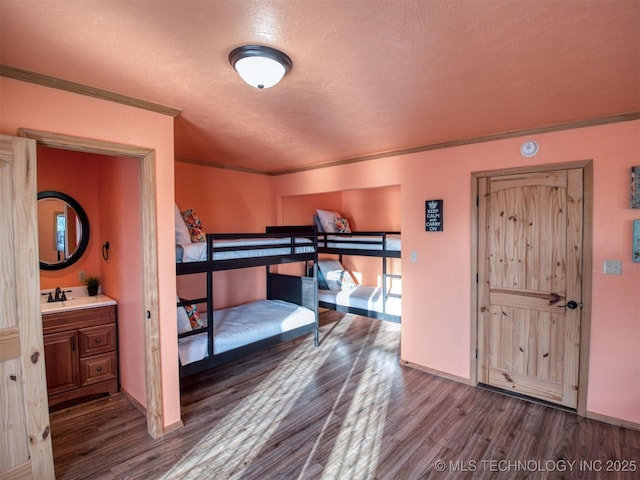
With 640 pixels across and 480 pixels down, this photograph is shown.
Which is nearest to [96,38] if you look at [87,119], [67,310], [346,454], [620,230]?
[87,119]

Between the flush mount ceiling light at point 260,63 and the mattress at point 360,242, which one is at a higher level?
the flush mount ceiling light at point 260,63

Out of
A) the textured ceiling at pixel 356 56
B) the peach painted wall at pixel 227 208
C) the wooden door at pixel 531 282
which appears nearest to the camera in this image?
the textured ceiling at pixel 356 56

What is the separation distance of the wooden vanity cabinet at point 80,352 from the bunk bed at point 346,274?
288 centimetres

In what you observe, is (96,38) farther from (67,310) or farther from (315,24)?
(67,310)

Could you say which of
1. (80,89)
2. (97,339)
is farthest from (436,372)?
(80,89)

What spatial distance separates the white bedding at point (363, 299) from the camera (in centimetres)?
438

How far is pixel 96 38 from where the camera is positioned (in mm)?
1472

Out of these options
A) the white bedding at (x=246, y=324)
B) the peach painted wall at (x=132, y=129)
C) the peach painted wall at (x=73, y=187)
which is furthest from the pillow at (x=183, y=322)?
the peach painted wall at (x=73, y=187)

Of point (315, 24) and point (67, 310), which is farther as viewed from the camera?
point (67, 310)

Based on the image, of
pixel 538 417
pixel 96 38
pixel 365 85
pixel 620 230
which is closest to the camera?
pixel 96 38

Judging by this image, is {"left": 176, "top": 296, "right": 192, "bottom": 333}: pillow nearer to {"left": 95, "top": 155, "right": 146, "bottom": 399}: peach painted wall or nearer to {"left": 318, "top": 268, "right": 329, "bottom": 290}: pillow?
{"left": 95, "top": 155, "right": 146, "bottom": 399}: peach painted wall

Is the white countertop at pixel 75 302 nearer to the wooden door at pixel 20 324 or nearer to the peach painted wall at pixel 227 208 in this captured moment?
the peach painted wall at pixel 227 208

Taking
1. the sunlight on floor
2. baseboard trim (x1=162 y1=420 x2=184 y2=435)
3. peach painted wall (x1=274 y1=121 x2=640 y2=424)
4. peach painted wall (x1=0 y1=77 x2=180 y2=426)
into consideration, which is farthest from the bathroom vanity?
peach painted wall (x1=274 y1=121 x2=640 y2=424)

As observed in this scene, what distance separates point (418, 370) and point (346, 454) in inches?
62.8
